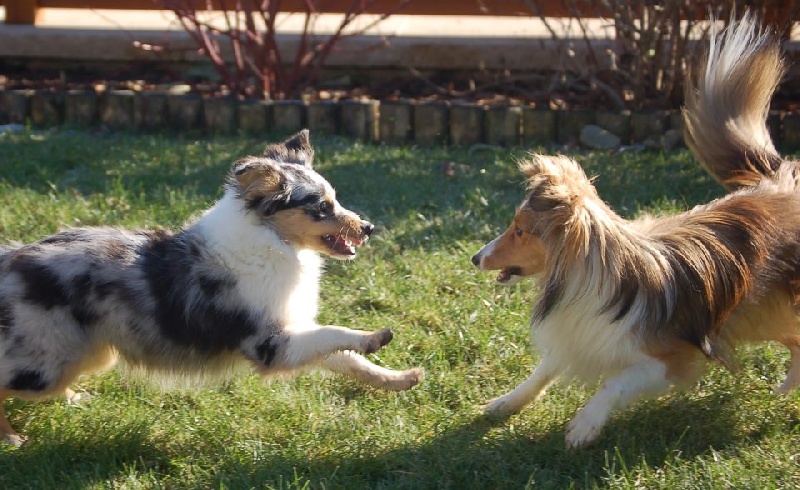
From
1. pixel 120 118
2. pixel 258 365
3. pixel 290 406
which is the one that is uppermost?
pixel 120 118

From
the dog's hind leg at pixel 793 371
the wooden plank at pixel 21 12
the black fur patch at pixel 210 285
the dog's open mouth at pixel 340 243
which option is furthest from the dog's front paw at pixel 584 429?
the wooden plank at pixel 21 12

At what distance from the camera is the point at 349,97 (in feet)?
28.8

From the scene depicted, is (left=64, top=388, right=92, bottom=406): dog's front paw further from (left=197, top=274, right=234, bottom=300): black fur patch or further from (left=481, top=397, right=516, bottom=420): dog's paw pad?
(left=481, top=397, right=516, bottom=420): dog's paw pad

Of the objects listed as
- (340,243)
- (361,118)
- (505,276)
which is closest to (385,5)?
(361,118)

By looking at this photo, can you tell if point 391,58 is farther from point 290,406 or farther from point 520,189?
point 290,406

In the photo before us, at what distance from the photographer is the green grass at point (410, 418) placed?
384 cm

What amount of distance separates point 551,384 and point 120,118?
520 centimetres

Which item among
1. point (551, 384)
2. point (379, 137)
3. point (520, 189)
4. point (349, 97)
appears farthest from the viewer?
point (349, 97)

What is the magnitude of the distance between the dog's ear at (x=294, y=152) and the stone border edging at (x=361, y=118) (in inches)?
131

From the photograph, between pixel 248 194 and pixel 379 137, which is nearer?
pixel 248 194

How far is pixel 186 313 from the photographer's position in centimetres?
406

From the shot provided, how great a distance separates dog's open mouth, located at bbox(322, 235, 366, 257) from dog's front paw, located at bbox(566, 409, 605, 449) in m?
1.22

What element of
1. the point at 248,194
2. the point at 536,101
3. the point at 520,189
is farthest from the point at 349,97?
the point at 248,194

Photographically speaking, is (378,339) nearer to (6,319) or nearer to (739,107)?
(6,319)
